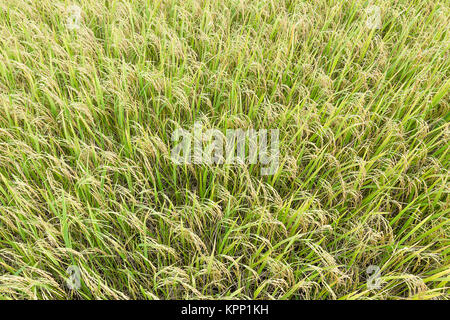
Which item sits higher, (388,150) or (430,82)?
(430,82)

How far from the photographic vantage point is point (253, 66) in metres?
1.76

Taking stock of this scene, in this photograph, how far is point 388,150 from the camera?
56.7 inches

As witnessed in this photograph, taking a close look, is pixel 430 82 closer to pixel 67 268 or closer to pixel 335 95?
pixel 335 95

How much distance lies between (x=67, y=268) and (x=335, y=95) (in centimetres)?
165

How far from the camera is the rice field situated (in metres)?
1.18

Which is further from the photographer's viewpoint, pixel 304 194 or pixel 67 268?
pixel 304 194

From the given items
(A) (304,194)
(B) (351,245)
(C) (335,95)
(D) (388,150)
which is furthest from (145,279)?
(C) (335,95)

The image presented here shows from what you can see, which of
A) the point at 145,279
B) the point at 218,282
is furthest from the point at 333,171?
the point at 145,279

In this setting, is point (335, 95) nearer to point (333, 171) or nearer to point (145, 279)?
point (333, 171)

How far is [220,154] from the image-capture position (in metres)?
1.41

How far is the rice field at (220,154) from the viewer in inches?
46.6

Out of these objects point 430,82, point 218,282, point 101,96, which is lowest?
point 218,282
